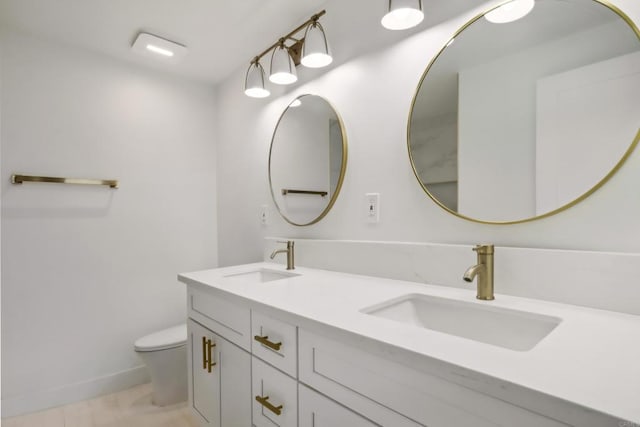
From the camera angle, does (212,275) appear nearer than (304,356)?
No

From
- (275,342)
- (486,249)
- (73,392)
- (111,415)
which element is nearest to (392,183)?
(486,249)

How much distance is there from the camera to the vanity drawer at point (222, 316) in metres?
1.13

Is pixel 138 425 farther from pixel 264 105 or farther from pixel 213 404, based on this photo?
pixel 264 105

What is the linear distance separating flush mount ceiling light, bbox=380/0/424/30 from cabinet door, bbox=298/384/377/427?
1.24 m

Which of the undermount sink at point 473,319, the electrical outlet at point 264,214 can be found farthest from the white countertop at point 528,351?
the electrical outlet at point 264,214

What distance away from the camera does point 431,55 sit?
1.27 metres

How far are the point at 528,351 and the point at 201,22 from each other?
209cm

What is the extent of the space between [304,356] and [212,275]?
82cm

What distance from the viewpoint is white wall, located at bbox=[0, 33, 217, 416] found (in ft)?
6.14

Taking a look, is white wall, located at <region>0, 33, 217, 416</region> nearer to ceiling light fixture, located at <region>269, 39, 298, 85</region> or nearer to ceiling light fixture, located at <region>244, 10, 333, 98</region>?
ceiling light fixture, located at <region>244, 10, 333, 98</region>

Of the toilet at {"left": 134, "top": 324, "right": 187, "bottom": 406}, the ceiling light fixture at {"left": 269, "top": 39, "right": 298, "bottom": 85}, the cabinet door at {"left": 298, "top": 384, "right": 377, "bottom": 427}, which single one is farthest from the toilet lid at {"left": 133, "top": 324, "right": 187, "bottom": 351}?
the ceiling light fixture at {"left": 269, "top": 39, "right": 298, "bottom": 85}

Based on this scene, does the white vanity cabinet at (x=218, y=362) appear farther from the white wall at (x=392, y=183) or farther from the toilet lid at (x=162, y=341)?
the white wall at (x=392, y=183)

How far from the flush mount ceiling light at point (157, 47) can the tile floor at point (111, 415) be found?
86.8 inches

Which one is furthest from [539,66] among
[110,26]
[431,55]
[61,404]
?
[61,404]
